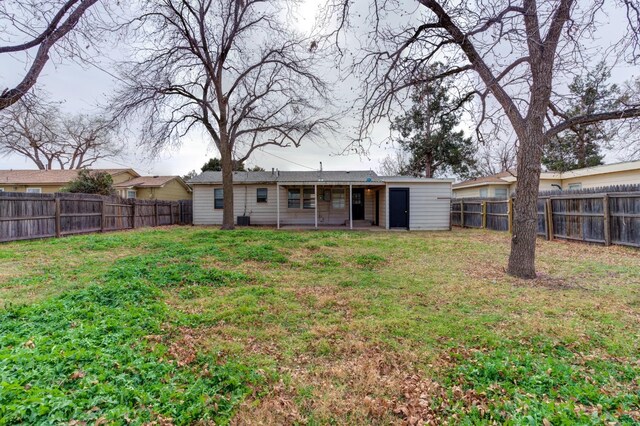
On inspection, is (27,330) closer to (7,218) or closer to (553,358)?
(553,358)

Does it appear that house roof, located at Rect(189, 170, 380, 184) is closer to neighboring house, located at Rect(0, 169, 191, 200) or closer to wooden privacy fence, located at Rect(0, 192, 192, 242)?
wooden privacy fence, located at Rect(0, 192, 192, 242)

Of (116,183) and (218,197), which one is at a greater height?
(116,183)

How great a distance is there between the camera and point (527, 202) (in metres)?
5.82

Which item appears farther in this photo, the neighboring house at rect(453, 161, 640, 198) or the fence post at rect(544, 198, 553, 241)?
the neighboring house at rect(453, 161, 640, 198)

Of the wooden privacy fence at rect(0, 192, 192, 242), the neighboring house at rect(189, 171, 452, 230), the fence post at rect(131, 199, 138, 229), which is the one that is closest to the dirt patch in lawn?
the wooden privacy fence at rect(0, 192, 192, 242)

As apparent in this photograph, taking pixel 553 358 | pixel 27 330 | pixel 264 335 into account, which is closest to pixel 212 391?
pixel 264 335

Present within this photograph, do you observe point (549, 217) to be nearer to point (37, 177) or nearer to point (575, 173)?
point (575, 173)

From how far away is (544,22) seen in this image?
5.13m

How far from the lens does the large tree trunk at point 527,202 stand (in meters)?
5.72

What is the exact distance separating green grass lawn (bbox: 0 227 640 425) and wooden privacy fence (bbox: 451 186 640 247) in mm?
3370

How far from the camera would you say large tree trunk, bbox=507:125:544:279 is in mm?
5719

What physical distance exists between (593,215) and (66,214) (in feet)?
60.1

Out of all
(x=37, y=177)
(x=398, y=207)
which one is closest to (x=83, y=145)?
(x=37, y=177)

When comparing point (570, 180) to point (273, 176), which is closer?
point (570, 180)
